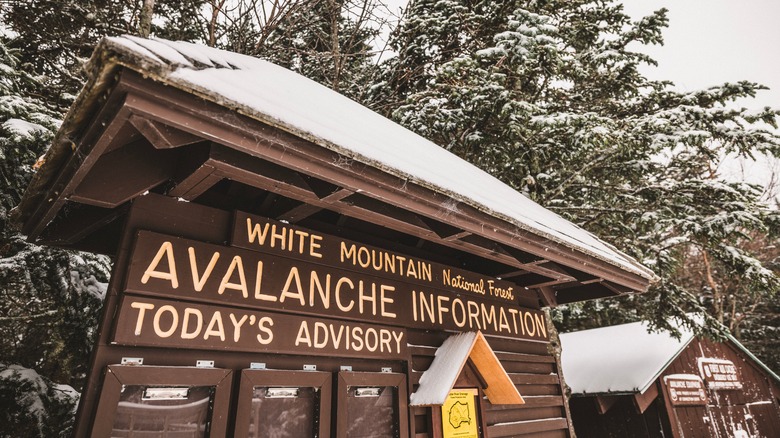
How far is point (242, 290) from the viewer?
8.91 ft

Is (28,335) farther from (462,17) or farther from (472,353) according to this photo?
A: (462,17)

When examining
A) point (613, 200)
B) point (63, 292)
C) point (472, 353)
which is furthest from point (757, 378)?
point (63, 292)

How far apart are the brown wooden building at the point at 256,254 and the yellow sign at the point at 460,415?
17 mm

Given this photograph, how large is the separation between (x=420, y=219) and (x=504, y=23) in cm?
669

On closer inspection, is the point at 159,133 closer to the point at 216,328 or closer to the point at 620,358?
the point at 216,328

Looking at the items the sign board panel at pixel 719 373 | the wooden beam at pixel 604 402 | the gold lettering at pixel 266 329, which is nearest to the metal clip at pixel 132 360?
the gold lettering at pixel 266 329

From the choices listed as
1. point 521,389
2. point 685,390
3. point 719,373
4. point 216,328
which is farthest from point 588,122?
point 719,373

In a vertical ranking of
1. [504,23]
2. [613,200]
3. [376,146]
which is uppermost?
[504,23]

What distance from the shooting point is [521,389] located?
186 inches

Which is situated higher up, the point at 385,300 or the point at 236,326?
the point at 385,300

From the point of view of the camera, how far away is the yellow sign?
3684mm

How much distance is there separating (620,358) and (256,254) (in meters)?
13.7

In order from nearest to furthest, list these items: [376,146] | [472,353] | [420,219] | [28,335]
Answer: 1. [376,146]
2. [420,219]
3. [472,353]
4. [28,335]

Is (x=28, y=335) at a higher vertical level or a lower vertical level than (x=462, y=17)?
lower
